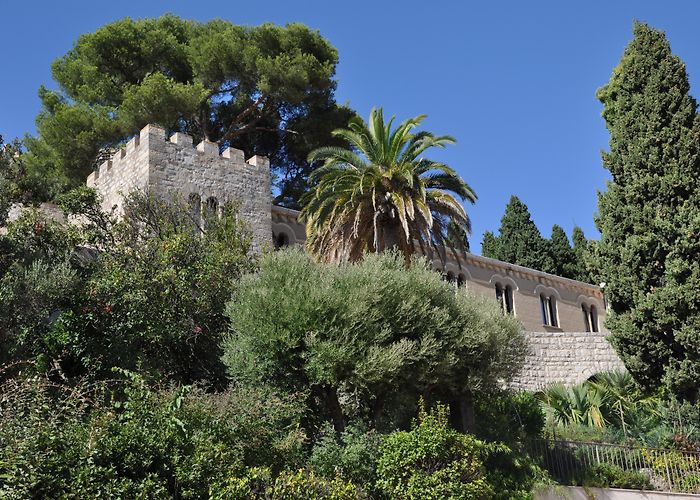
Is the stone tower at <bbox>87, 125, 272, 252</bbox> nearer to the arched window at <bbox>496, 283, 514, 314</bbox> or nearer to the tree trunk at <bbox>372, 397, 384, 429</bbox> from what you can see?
the tree trunk at <bbox>372, 397, 384, 429</bbox>

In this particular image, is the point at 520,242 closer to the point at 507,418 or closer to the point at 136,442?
the point at 507,418

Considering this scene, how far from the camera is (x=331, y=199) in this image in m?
21.6

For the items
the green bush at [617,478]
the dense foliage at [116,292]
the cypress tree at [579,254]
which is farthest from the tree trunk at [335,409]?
the cypress tree at [579,254]

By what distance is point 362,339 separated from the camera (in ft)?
46.0

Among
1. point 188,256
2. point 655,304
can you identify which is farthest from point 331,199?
point 655,304

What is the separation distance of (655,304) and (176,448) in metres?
11.5

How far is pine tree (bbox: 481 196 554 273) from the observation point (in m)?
40.6

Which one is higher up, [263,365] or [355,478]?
[263,365]

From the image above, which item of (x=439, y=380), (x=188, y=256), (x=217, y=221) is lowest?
(x=439, y=380)

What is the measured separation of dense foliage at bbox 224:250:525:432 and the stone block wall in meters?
9.61

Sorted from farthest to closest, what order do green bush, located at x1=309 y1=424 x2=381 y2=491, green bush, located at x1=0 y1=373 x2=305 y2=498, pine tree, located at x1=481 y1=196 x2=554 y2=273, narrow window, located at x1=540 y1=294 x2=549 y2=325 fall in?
pine tree, located at x1=481 y1=196 x2=554 y2=273 → narrow window, located at x1=540 y1=294 x2=549 y2=325 → green bush, located at x1=309 y1=424 x2=381 y2=491 → green bush, located at x1=0 y1=373 x2=305 y2=498

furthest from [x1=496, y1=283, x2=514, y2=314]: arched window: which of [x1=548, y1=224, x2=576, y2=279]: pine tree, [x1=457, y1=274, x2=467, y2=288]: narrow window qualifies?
[x1=548, y1=224, x2=576, y2=279]: pine tree

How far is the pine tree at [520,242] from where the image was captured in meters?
40.6

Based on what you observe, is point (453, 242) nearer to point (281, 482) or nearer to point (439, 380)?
point (439, 380)
